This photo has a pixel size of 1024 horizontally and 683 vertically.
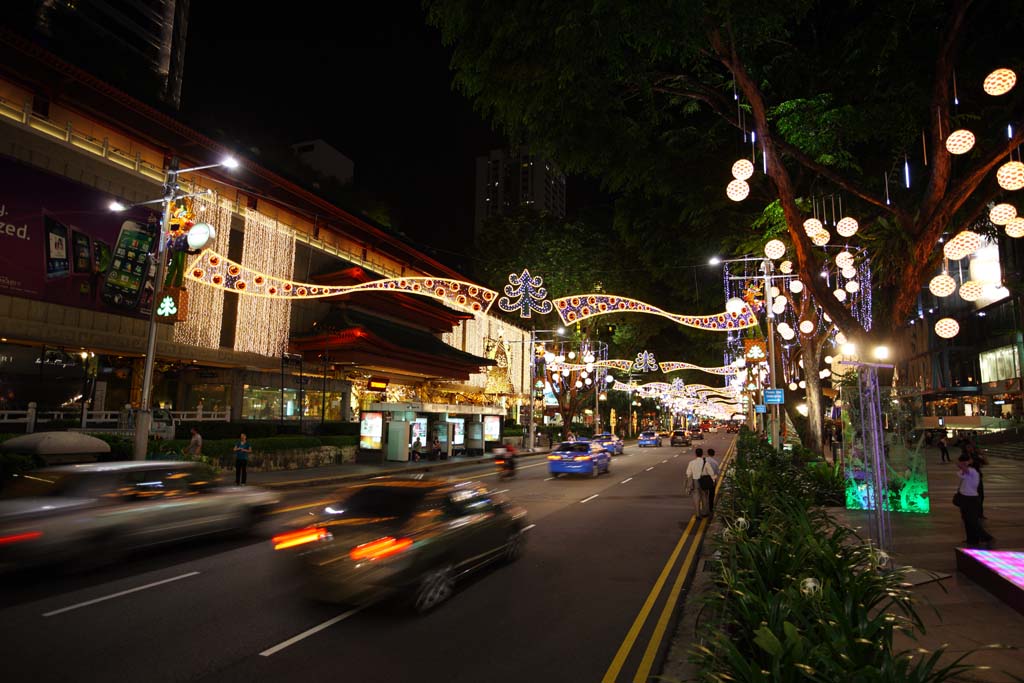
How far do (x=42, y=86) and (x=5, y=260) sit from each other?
244 inches

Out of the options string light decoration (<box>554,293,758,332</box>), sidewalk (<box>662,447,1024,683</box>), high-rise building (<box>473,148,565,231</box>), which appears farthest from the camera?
high-rise building (<box>473,148,565,231</box>)

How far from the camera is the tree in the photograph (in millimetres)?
9445

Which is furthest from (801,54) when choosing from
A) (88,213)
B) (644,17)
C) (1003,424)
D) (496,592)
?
(1003,424)

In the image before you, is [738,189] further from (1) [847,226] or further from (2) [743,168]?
(1) [847,226]

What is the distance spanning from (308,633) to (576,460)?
62.9ft

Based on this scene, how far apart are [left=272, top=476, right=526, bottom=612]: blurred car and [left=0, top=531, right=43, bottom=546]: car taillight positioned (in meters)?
3.41

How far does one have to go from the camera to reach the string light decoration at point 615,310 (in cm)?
2191

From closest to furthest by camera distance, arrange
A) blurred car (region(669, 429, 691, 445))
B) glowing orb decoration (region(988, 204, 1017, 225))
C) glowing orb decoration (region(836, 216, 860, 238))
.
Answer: glowing orb decoration (region(988, 204, 1017, 225)), glowing orb decoration (region(836, 216, 860, 238)), blurred car (region(669, 429, 691, 445))

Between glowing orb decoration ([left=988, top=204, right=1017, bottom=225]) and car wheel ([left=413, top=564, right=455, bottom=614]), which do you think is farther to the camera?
glowing orb decoration ([left=988, top=204, right=1017, bottom=225])

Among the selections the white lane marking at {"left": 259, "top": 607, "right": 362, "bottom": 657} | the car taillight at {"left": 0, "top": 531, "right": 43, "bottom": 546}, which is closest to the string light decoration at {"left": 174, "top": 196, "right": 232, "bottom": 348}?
the car taillight at {"left": 0, "top": 531, "right": 43, "bottom": 546}

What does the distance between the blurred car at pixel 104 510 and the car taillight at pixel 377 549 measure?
4588mm

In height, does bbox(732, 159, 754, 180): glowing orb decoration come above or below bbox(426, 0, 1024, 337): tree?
below

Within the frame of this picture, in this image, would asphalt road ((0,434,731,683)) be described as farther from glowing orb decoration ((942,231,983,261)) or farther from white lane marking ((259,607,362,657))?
glowing orb decoration ((942,231,983,261))

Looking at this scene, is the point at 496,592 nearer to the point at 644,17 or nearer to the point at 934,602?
the point at 934,602
